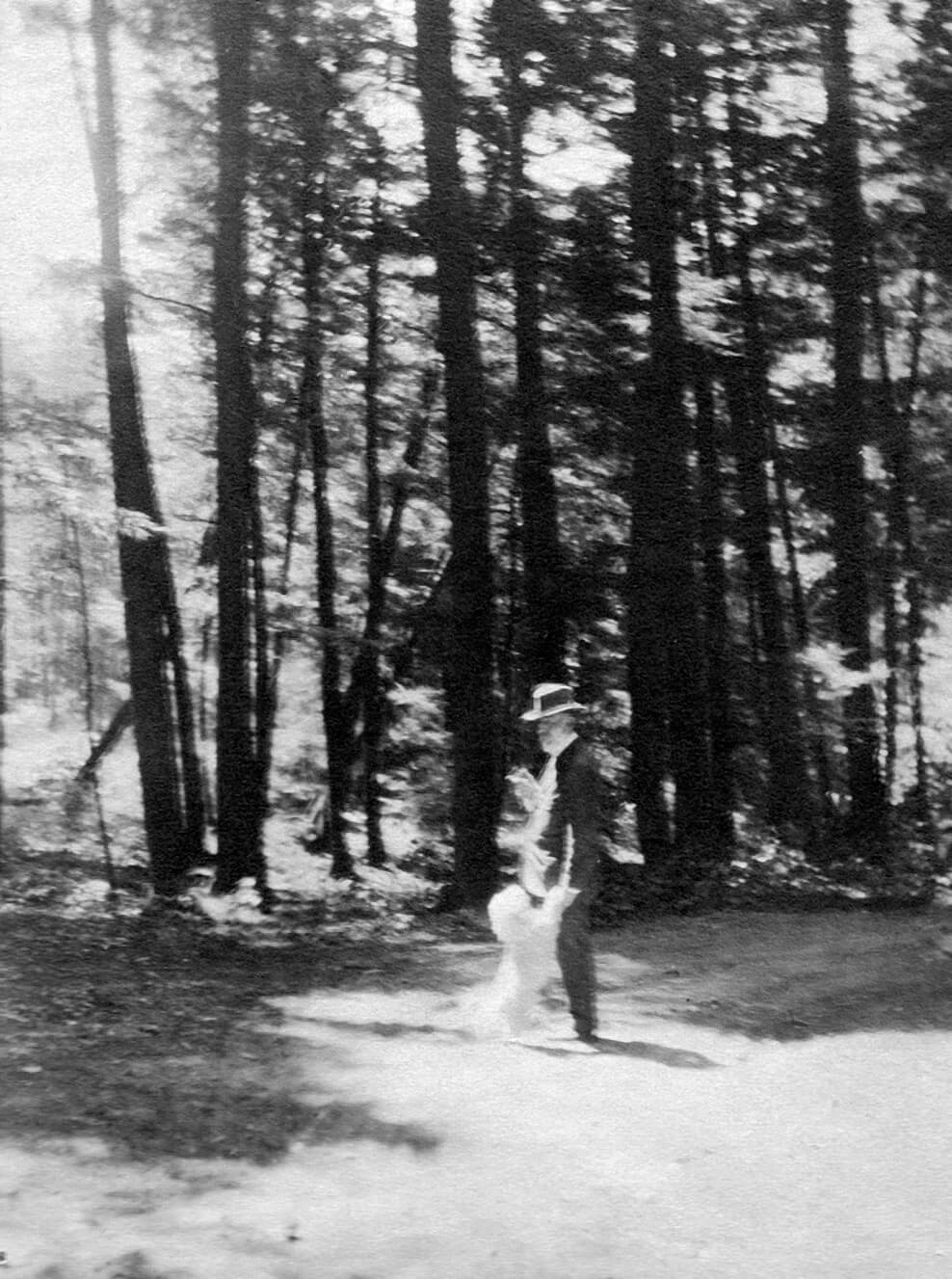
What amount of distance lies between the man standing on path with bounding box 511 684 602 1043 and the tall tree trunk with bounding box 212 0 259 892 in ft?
17.4

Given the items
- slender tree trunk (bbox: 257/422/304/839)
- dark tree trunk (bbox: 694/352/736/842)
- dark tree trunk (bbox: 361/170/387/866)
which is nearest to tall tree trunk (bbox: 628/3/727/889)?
dark tree trunk (bbox: 694/352/736/842)

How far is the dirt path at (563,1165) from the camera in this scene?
458 cm

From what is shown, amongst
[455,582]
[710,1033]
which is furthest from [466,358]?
[710,1033]

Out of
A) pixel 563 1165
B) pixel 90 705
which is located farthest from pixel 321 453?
pixel 563 1165

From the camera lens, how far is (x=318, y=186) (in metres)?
12.4

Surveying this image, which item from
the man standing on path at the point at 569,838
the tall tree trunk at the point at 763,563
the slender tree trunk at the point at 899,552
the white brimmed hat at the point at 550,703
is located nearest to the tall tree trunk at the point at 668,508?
the tall tree trunk at the point at 763,563

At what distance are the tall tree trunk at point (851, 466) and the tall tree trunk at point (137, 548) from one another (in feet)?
22.7

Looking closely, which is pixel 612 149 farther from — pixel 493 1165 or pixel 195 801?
pixel 493 1165

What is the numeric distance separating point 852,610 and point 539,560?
3.56 m

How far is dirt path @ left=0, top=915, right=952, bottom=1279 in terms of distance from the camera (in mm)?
4578

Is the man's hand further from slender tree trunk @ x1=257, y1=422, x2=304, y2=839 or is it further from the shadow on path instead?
the shadow on path

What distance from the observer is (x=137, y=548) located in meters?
11.9

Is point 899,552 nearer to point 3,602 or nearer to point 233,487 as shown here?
point 233,487

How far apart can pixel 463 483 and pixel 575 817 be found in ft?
16.3
